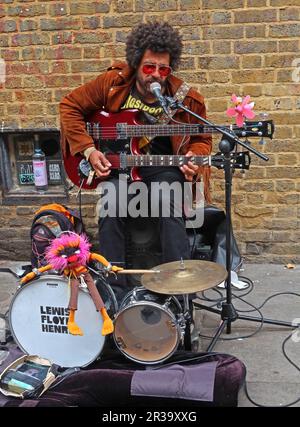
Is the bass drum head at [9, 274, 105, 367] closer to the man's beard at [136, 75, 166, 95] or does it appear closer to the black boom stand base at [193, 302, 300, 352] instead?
the black boom stand base at [193, 302, 300, 352]

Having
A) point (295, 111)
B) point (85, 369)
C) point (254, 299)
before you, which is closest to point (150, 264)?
point (254, 299)

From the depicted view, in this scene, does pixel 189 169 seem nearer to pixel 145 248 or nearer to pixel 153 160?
pixel 153 160

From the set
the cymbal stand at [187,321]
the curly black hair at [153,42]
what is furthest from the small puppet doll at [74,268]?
the curly black hair at [153,42]

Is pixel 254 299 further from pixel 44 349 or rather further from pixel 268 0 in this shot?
pixel 268 0

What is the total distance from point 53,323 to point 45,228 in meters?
0.74

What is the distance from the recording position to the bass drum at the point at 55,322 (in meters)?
2.70

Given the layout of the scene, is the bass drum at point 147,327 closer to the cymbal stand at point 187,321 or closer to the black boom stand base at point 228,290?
the cymbal stand at point 187,321

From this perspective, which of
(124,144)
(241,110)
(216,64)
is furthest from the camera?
(216,64)

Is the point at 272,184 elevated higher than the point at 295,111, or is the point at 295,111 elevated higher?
the point at 295,111

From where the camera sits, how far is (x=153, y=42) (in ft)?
10.7

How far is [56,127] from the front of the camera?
4316mm

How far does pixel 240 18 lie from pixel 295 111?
77cm

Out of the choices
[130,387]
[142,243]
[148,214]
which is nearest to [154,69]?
[148,214]
